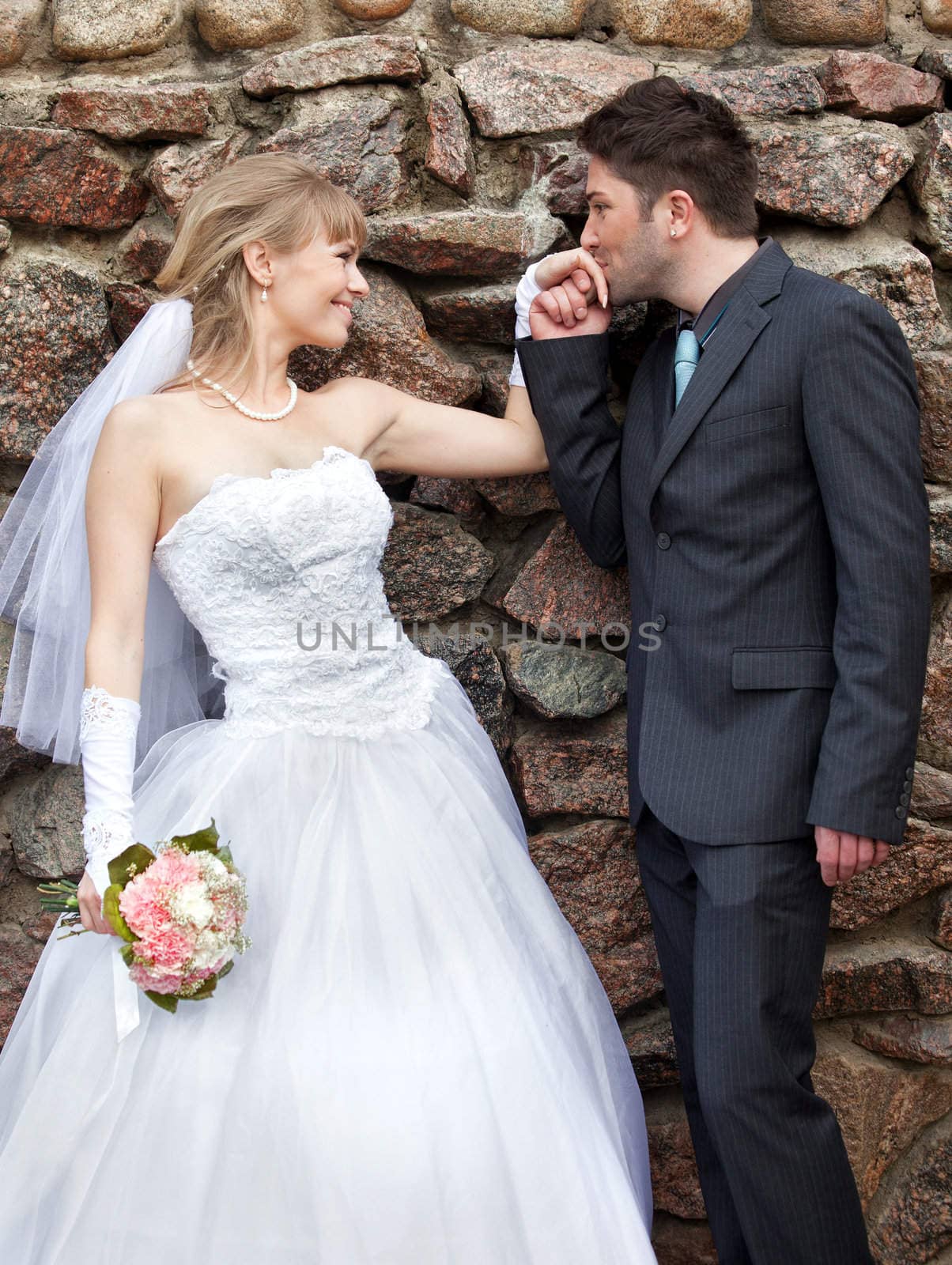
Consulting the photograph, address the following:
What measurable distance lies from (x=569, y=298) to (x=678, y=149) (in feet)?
1.13

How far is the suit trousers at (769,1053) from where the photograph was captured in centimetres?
213

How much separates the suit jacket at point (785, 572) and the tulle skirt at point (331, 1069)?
470 mm

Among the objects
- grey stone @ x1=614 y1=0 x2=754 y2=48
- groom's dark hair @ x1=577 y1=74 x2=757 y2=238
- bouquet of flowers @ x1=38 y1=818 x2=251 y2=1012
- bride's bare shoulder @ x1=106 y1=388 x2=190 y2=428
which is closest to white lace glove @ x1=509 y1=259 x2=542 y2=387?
groom's dark hair @ x1=577 y1=74 x2=757 y2=238

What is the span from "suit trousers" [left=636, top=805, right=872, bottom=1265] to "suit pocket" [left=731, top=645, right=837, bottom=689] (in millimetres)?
285

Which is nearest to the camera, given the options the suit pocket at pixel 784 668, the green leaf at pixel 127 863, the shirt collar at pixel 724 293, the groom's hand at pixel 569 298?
the green leaf at pixel 127 863

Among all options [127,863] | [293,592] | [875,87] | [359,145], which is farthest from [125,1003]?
[875,87]

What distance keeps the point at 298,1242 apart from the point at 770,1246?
0.86 m

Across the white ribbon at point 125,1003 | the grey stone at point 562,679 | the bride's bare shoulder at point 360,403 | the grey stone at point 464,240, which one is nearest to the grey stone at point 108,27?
the grey stone at point 464,240

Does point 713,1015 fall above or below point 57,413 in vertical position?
below

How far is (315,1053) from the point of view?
1.94 meters

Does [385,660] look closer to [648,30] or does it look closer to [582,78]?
[582,78]

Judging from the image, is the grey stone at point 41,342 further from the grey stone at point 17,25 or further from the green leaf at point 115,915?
the green leaf at point 115,915

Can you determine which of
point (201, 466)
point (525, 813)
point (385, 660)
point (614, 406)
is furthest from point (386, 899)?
point (614, 406)

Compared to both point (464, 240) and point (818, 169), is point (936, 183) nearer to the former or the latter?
point (818, 169)
